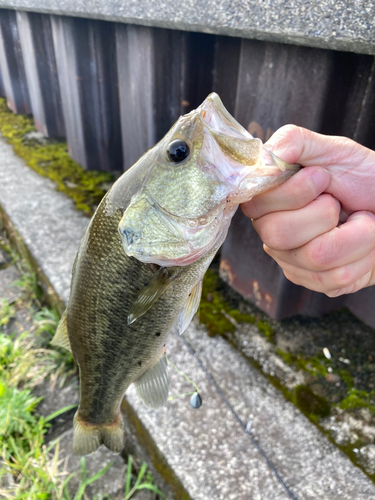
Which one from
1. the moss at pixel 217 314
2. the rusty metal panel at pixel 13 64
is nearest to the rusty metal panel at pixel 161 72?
the moss at pixel 217 314

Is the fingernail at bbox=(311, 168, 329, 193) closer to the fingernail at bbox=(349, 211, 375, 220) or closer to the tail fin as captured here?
the fingernail at bbox=(349, 211, 375, 220)

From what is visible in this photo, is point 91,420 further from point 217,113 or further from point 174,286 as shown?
point 217,113

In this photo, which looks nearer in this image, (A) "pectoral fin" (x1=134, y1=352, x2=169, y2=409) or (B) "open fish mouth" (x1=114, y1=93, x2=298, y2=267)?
(B) "open fish mouth" (x1=114, y1=93, x2=298, y2=267)

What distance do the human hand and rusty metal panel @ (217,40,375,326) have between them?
78 cm

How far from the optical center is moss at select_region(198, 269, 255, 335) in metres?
2.61

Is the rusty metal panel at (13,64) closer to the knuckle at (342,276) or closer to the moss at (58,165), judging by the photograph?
the moss at (58,165)

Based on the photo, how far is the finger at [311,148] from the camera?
1.18 meters

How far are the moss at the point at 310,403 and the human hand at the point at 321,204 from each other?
3.56 feet

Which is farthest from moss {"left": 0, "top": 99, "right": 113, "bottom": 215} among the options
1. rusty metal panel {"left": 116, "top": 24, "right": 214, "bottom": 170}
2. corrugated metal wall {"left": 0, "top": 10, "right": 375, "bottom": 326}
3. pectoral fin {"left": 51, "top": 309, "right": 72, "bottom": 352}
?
pectoral fin {"left": 51, "top": 309, "right": 72, "bottom": 352}

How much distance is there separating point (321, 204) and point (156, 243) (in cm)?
55

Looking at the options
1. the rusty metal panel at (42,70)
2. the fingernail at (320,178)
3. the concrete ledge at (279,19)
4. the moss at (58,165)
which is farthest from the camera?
the rusty metal panel at (42,70)

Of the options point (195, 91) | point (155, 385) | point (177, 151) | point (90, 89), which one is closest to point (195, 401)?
point (155, 385)

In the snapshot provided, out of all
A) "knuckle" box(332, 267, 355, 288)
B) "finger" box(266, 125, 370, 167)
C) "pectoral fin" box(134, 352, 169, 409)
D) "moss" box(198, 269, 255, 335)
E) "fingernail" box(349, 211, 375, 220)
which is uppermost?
"finger" box(266, 125, 370, 167)

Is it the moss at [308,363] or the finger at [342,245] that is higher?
the finger at [342,245]
